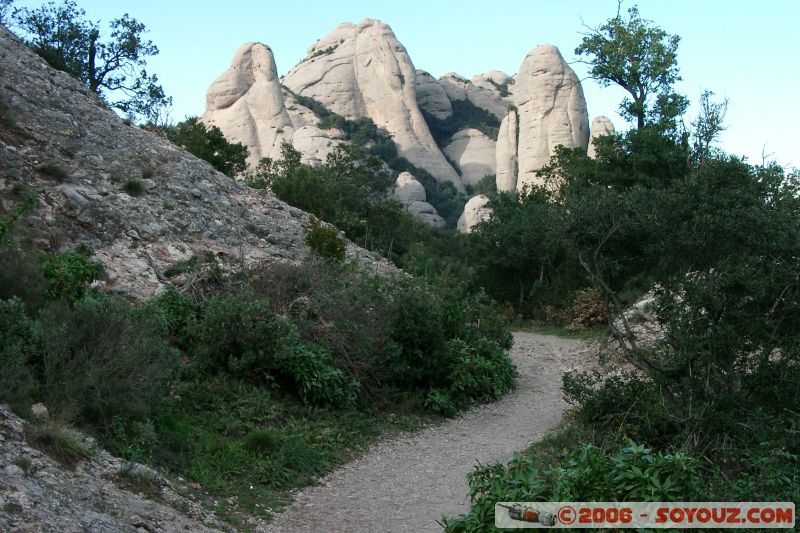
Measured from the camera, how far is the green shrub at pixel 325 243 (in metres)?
13.9

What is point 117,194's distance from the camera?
13.2 metres

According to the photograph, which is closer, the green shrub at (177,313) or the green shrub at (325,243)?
the green shrub at (177,313)

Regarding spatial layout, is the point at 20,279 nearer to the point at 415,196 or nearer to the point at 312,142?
the point at 312,142

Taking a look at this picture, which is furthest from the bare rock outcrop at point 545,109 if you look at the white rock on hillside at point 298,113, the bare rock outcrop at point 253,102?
the bare rock outcrop at point 253,102

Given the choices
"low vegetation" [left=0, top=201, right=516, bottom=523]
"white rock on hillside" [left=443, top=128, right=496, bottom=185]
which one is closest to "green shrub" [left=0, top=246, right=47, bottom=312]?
"low vegetation" [left=0, top=201, right=516, bottom=523]

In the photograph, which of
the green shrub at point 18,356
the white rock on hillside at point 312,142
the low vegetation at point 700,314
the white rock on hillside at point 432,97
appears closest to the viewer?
the green shrub at point 18,356

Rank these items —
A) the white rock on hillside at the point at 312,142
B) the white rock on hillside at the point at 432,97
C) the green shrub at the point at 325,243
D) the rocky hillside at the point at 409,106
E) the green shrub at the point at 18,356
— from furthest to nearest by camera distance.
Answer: the white rock on hillside at the point at 432,97, the rocky hillside at the point at 409,106, the white rock on hillside at the point at 312,142, the green shrub at the point at 325,243, the green shrub at the point at 18,356

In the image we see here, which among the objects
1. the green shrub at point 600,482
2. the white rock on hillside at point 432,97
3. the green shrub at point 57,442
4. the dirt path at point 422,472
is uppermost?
the white rock on hillside at point 432,97

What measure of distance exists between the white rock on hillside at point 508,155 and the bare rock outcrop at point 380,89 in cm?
424

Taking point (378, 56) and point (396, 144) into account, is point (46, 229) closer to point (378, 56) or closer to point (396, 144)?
point (396, 144)

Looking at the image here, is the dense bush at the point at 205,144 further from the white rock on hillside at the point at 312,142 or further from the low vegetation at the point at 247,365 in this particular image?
the white rock on hillside at the point at 312,142

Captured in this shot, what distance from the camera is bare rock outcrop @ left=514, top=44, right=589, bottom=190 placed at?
169ft

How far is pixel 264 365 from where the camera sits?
905 centimetres

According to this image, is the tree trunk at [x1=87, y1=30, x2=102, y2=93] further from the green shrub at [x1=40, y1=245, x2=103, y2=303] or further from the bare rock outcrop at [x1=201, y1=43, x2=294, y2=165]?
the bare rock outcrop at [x1=201, y1=43, x2=294, y2=165]
